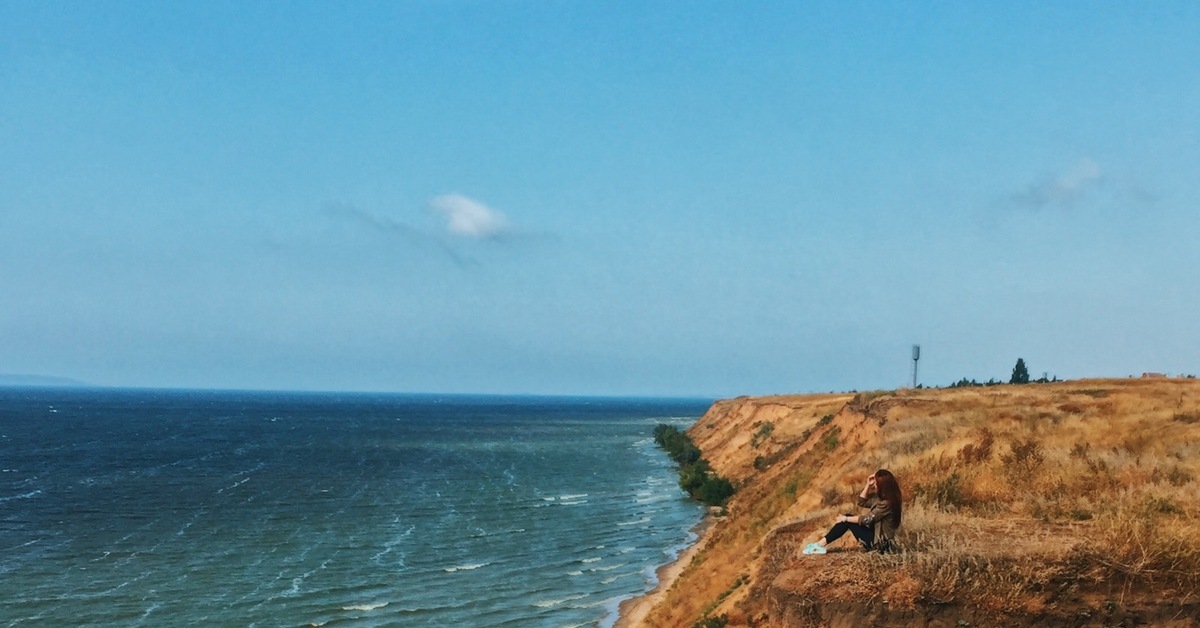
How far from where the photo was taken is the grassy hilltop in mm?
11922

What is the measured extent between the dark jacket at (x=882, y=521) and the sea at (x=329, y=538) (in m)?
14.9

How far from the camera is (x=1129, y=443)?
21406mm

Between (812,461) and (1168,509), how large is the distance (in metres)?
26.4

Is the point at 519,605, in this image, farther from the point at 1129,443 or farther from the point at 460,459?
the point at 460,459

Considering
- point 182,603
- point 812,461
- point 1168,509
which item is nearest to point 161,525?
point 182,603

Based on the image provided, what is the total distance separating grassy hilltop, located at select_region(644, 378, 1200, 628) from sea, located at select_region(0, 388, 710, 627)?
693 centimetres

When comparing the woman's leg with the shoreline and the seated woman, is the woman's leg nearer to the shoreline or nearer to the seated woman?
the seated woman

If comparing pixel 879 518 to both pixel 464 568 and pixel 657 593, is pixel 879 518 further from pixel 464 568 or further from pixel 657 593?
pixel 464 568

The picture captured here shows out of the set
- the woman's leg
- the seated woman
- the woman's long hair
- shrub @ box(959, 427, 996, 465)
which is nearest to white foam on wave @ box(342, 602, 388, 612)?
shrub @ box(959, 427, 996, 465)

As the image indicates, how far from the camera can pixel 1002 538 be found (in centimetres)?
1339

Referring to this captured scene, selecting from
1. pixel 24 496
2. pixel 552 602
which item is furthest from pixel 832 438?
pixel 24 496

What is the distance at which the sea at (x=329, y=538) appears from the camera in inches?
1110

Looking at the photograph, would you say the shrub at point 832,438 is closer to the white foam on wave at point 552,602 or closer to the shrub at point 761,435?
the white foam on wave at point 552,602

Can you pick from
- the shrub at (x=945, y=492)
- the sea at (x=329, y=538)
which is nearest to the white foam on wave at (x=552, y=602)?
the sea at (x=329, y=538)
